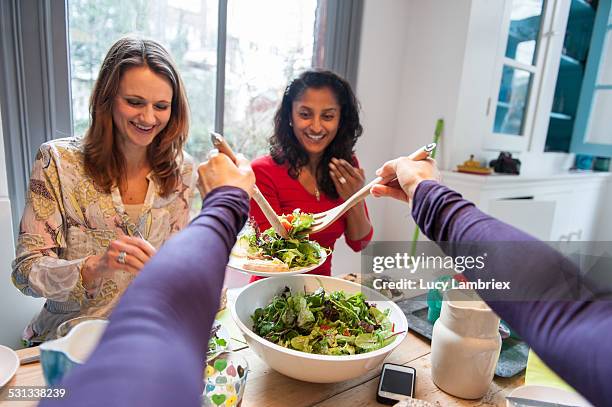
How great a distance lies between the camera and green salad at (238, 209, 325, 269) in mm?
1019

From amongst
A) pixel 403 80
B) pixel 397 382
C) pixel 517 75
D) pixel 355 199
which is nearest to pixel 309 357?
pixel 397 382

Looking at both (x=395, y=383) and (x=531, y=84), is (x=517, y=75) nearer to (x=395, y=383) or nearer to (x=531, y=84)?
(x=531, y=84)

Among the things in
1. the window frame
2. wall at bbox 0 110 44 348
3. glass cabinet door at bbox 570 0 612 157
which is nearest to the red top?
wall at bbox 0 110 44 348

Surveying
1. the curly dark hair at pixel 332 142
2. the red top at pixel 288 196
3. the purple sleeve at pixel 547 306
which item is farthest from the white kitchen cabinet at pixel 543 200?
the purple sleeve at pixel 547 306

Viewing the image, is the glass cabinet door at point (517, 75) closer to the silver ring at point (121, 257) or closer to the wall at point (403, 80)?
the wall at point (403, 80)

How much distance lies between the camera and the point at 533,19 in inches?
110

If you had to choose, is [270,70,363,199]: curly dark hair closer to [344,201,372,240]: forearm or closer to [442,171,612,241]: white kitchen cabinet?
[344,201,372,240]: forearm

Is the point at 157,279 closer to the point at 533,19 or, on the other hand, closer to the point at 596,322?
the point at 596,322

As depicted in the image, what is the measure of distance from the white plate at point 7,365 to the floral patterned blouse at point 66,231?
1.04 feet

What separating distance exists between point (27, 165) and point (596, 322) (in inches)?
76.1

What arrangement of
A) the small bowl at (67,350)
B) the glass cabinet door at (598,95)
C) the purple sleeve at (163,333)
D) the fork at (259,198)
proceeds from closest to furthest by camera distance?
1. the purple sleeve at (163,333)
2. the small bowl at (67,350)
3. the fork at (259,198)
4. the glass cabinet door at (598,95)

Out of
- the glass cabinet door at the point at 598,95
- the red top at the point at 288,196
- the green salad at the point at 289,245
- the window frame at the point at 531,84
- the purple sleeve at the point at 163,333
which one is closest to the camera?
the purple sleeve at the point at 163,333

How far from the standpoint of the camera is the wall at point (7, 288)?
1.23m

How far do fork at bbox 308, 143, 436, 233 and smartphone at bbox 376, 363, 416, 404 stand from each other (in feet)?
1.38
